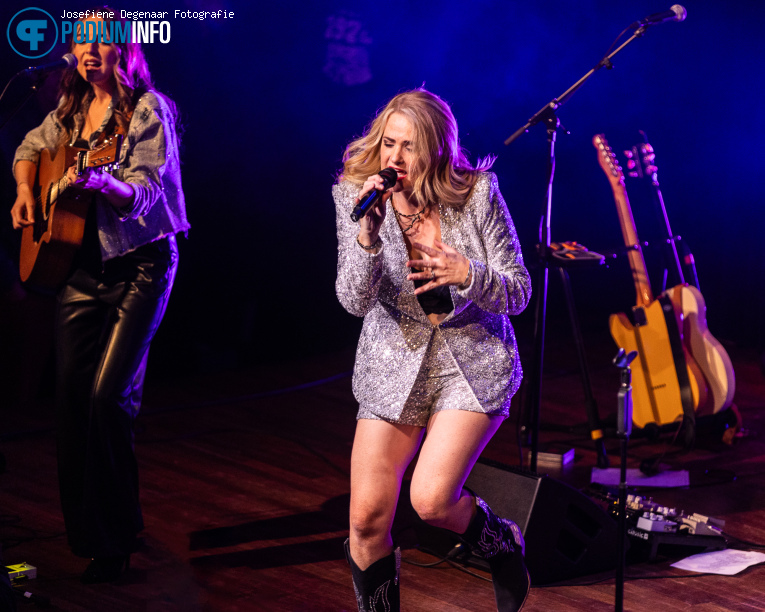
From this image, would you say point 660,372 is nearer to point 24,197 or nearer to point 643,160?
point 643,160

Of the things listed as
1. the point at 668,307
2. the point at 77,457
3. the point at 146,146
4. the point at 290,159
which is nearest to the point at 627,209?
the point at 668,307

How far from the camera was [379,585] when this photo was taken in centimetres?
279

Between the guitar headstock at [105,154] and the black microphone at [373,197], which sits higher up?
the guitar headstock at [105,154]

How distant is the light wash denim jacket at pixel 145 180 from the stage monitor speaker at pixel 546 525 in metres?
1.55

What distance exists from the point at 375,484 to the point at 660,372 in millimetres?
3088

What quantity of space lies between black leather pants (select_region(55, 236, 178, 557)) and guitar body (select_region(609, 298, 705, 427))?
3.04 metres

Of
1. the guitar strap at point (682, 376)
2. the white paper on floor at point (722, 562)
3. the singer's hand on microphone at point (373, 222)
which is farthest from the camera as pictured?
the guitar strap at point (682, 376)

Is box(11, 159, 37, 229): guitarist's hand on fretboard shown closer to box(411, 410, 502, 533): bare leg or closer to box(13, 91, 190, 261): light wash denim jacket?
box(13, 91, 190, 261): light wash denim jacket

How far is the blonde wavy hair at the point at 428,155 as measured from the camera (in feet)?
9.37

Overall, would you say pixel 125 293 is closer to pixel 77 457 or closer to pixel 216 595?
pixel 77 457

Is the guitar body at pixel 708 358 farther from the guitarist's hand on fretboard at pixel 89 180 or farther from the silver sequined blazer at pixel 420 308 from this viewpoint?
the guitarist's hand on fretboard at pixel 89 180

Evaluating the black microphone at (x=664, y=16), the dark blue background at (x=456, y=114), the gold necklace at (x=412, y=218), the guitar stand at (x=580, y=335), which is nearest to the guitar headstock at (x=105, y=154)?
the gold necklace at (x=412, y=218)

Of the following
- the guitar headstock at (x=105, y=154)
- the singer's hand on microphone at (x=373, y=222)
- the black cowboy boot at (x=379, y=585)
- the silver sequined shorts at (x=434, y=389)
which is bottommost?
the black cowboy boot at (x=379, y=585)

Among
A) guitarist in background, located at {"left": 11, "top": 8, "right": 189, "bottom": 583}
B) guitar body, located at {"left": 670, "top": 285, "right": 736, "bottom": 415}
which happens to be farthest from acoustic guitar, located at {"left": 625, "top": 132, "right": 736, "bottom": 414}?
guitarist in background, located at {"left": 11, "top": 8, "right": 189, "bottom": 583}
